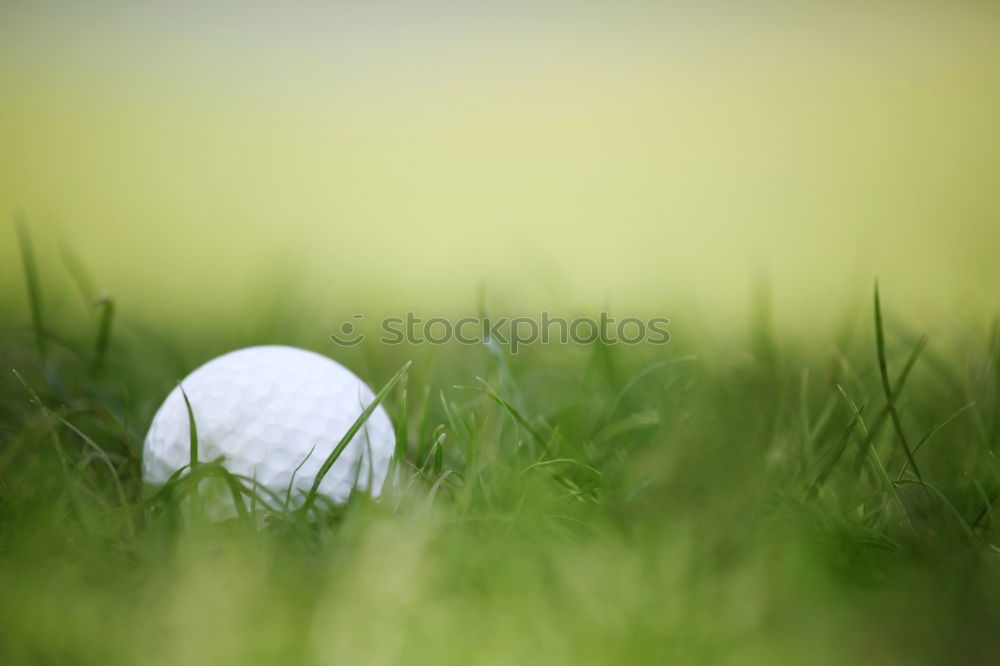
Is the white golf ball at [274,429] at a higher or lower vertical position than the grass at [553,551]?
higher

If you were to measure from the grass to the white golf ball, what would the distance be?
0.20ft

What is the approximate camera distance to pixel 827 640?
3.05 ft

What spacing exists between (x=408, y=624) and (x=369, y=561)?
0.11 metres

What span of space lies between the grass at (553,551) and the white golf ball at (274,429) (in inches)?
2.4

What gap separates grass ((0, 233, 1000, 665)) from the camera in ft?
3.01

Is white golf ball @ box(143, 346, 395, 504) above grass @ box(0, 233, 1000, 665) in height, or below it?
above

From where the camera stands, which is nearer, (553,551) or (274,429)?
(553,551)

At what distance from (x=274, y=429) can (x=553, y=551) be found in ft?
1.62

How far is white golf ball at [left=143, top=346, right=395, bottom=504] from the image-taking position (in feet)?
4.12

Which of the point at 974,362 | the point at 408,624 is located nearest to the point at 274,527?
the point at 408,624

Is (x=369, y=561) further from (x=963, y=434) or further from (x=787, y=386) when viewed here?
(x=963, y=434)

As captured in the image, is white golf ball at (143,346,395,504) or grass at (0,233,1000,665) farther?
white golf ball at (143,346,395,504)

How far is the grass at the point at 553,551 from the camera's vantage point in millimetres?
917

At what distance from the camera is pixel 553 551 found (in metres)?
1.04
